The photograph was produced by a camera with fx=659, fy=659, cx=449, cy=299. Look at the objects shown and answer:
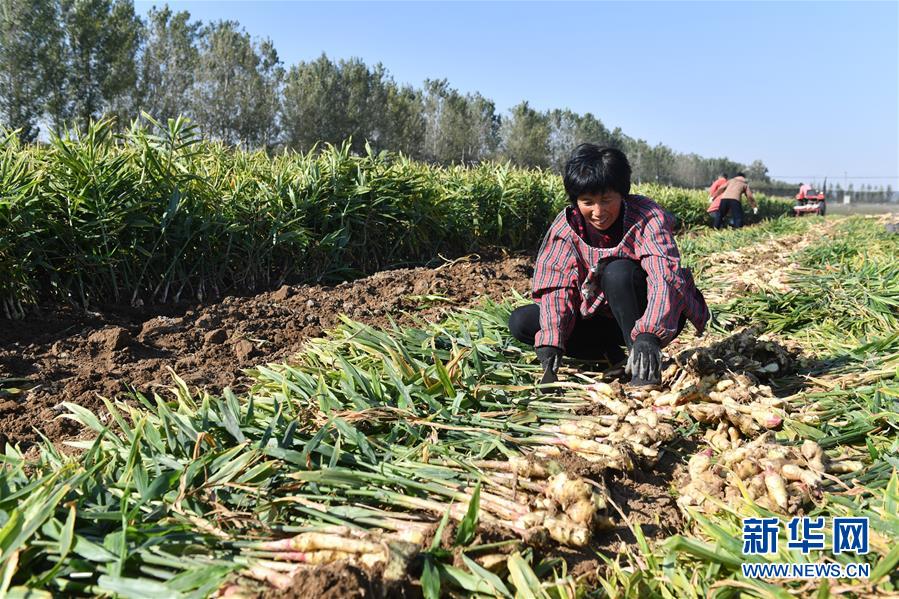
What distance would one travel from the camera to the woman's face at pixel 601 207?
2363 mm

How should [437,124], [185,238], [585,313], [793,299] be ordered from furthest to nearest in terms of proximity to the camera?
[437,124]
[185,238]
[793,299]
[585,313]

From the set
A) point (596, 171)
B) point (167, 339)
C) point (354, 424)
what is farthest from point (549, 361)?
point (167, 339)

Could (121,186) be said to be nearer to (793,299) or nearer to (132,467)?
(132,467)

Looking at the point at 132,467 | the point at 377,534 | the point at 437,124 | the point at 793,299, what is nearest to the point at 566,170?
the point at 377,534

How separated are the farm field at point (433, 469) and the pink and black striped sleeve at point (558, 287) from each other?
216 millimetres

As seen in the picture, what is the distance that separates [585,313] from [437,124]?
114 ft

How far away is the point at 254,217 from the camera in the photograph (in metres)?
4.79

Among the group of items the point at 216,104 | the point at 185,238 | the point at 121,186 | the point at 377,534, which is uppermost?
the point at 216,104

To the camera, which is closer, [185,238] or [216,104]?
[185,238]

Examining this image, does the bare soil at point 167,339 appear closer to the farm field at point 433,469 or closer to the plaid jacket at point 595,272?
the farm field at point 433,469

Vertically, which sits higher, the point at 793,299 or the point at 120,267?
the point at 120,267

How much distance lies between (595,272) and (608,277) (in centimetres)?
8

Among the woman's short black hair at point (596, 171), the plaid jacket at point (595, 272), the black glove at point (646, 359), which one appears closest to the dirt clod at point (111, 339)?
the plaid jacket at point (595, 272)

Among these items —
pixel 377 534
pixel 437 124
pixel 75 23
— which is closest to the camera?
pixel 377 534
